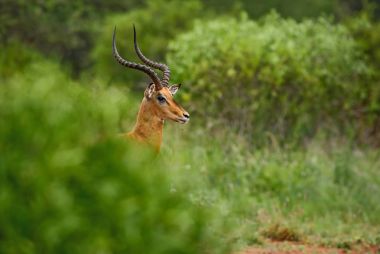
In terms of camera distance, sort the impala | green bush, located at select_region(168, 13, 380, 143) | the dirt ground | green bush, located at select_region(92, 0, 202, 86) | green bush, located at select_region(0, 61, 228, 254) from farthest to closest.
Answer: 1. green bush, located at select_region(92, 0, 202, 86)
2. green bush, located at select_region(168, 13, 380, 143)
3. the impala
4. the dirt ground
5. green bush, located at select_region(0, 61, 228, 254)

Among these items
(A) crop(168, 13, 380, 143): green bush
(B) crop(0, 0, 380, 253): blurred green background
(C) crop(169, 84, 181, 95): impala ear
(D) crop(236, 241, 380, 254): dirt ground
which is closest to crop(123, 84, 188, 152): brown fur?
Result: (B) crop(0, 0, 380, 253): blurred green background

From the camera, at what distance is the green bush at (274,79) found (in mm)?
14609

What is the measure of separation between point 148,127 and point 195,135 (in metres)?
4.29

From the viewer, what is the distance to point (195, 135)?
13.5 meters

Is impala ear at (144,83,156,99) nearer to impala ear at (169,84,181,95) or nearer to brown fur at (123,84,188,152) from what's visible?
brown fur at (123,84,188,152)

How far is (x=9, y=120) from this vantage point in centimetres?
370

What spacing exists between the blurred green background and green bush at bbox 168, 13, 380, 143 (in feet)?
0.09

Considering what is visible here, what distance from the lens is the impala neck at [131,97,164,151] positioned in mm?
9180

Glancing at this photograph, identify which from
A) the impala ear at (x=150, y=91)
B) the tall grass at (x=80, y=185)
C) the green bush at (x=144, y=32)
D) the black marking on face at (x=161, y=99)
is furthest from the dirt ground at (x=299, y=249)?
the green bush at (x=144, y=32)

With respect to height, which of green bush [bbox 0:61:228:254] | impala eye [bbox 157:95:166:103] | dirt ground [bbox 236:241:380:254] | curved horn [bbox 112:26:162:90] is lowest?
green bush [bbox 0:61:228:254]

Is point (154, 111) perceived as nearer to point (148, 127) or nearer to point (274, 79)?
point (148, 127)

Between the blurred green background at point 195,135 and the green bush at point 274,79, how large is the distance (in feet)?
0.09

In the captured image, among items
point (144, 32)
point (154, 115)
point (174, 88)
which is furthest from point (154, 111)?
point (144, 32)

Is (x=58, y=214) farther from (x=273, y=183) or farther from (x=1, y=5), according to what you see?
(x=1, y=5)
